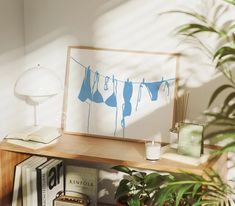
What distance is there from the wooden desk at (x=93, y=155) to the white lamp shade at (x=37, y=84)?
266 millimetres

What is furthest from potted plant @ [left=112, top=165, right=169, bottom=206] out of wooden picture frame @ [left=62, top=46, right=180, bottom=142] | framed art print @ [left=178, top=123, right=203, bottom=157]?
wooden picture frame @ [left=62, top=46, right=180, bottom=142]

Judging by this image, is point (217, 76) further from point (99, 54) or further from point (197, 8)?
point (99, 54)

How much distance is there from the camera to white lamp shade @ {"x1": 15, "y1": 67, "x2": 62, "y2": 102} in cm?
218

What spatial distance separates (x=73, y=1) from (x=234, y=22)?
33.3 inches

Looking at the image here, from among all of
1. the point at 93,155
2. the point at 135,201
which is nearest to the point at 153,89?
the point at 93,155

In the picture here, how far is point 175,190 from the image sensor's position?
171cm

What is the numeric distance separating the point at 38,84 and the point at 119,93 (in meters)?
0.43

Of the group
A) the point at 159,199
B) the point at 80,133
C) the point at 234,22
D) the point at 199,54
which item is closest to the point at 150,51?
the point at 199,54

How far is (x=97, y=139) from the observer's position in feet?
7.61

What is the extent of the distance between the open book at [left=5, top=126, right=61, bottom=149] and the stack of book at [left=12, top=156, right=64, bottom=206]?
135 mm

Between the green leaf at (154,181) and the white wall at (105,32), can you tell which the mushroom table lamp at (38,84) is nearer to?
the white wall at (105,32)

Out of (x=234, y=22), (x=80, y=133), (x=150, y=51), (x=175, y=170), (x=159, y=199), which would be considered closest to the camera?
(x=159, y=199)

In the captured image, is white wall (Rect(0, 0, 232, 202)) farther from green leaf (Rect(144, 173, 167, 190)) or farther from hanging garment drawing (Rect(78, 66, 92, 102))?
green leaf (Rect(144, 173, 167, 190))

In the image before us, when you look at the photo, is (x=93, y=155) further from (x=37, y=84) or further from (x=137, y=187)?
(x=37, y=84)
